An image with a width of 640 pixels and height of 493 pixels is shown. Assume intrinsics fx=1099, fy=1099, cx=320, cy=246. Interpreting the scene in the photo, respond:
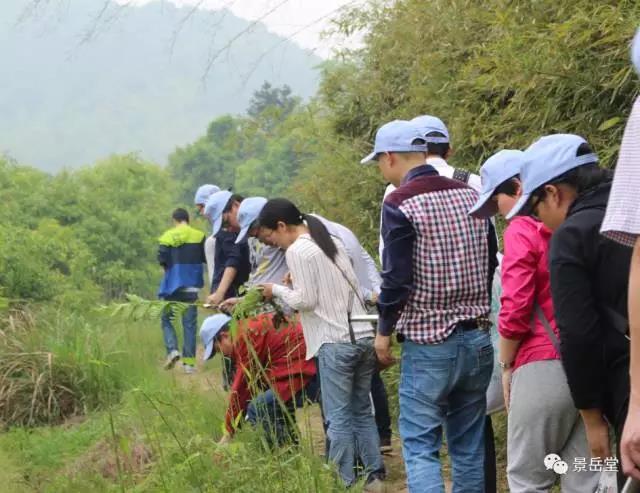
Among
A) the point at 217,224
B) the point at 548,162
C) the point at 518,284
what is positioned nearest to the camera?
the point at 548,162

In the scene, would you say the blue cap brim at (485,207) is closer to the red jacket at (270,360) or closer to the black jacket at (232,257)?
the red jacket at (270,360)

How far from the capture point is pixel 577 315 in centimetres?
329

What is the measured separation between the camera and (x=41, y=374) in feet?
30.9

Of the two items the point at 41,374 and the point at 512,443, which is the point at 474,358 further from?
the point at 41,374

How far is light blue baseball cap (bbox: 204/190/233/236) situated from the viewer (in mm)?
8805

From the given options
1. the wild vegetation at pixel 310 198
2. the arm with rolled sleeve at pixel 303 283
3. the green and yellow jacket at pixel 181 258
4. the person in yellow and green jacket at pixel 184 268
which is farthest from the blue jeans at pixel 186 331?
the arm with rolled sleeve at pixel 303 283

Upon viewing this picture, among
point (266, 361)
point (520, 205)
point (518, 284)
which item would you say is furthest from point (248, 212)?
point (520, 205)

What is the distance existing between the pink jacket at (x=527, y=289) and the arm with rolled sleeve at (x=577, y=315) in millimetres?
636

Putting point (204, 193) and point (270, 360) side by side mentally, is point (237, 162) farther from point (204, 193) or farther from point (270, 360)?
point (270, 360)

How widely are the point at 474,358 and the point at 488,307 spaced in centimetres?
25

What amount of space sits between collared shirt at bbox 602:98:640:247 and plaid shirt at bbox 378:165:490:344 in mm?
2214

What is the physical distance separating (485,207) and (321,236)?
1575mm

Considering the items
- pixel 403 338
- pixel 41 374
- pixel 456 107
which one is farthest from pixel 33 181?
pixel 403 338

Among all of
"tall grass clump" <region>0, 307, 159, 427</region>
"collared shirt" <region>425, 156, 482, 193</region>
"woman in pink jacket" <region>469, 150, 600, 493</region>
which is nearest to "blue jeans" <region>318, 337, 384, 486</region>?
"collared shirt" <region>425, 156, 482, 193</region>
